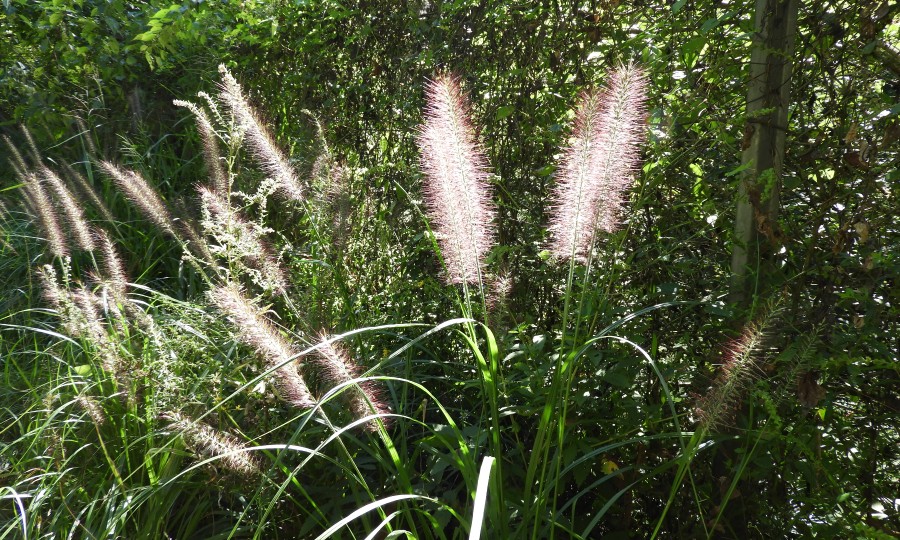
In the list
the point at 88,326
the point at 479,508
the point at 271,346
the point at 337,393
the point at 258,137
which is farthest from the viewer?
the point at 88,326

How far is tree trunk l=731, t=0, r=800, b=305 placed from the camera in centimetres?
221

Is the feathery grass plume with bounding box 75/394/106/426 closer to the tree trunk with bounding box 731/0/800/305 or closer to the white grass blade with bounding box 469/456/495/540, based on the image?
the white grass blade with bounding box 469/456/495/540

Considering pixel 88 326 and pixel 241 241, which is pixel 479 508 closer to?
pixel 241 241

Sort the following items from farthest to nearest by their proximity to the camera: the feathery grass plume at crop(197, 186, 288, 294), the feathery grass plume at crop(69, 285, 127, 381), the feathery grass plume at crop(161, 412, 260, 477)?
1. the feathery grass plume at crop(69, 285, 127, 381)
2. the feathery grass plume at crop(197, 186, 288, 294)
3. the feathery grass plume at crop(161, 412, 260, 477)

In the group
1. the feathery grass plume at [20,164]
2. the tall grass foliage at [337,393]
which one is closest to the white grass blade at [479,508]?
the tall grass foliage at [337,393]

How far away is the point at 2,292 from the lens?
13.1ft

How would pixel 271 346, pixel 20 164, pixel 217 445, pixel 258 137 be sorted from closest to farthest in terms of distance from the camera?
pixel 271 346 → pixel 217 445 → pixel 258 137 → pixel 20 164

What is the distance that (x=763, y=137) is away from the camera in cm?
226

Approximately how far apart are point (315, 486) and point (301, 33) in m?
2.60

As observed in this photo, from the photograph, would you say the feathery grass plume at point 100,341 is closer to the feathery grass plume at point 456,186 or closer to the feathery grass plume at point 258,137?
the feathery grass plume at point 258,137

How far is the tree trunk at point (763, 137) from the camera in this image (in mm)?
2205

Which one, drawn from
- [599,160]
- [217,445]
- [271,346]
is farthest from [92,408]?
[599,160]

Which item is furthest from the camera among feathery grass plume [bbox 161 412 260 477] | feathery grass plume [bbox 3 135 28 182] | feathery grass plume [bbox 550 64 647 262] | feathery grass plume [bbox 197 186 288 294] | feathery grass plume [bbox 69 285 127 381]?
Result: feathery grass plume [bbox 3 135 28 182]

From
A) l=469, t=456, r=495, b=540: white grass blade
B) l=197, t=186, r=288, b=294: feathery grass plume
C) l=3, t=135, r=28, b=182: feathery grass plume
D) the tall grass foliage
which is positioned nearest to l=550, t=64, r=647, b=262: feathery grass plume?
the tall grass foliage
